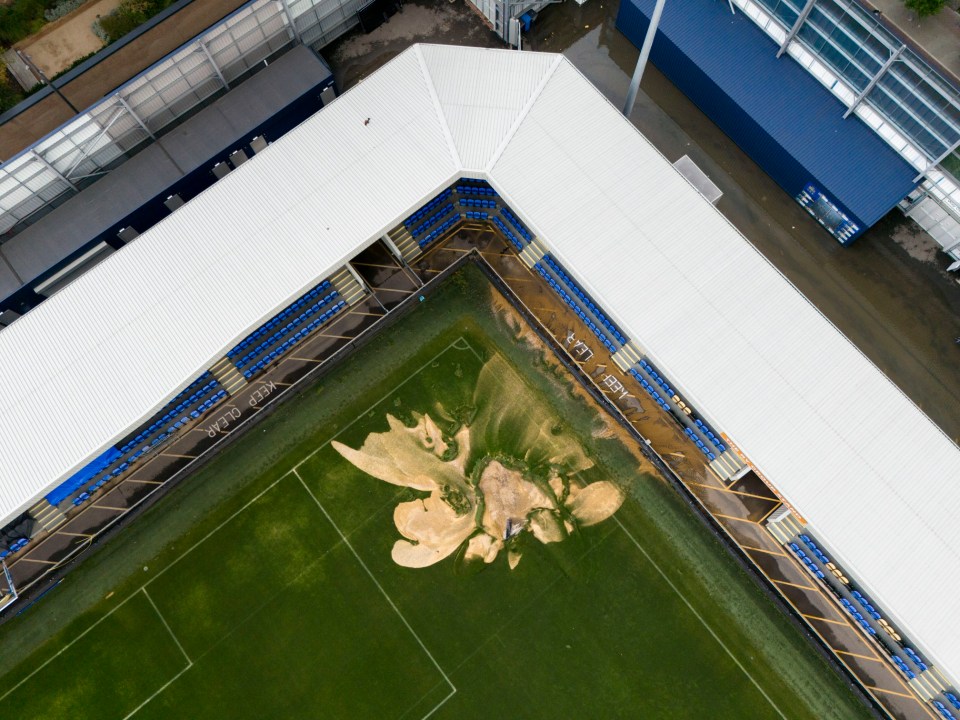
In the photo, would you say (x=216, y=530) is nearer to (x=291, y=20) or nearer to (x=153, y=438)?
(x=153, y=438)

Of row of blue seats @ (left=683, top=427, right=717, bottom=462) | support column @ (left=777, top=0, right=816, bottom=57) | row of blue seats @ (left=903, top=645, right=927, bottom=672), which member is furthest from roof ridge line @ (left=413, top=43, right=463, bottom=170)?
row of blue seats @ (left=903, top=645, right=927, bottom=672)

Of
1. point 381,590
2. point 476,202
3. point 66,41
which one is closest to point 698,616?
point 381,590

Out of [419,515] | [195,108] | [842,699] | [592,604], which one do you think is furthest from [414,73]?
[842,699]

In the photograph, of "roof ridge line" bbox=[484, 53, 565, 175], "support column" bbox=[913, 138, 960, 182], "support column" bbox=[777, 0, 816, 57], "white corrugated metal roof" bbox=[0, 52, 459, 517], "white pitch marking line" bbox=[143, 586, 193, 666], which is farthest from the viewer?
"white pitch marking line" bbox=[143, 586, 193, 666]

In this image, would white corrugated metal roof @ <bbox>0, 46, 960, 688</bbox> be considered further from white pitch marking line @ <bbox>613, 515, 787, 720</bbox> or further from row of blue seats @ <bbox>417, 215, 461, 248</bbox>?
white pitch marking line @ <bbox>613, 515, 787, 720</bbox>

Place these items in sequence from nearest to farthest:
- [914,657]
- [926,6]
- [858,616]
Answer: [926,6], [914,657], [858,616]

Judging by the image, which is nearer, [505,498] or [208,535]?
[505,498]
